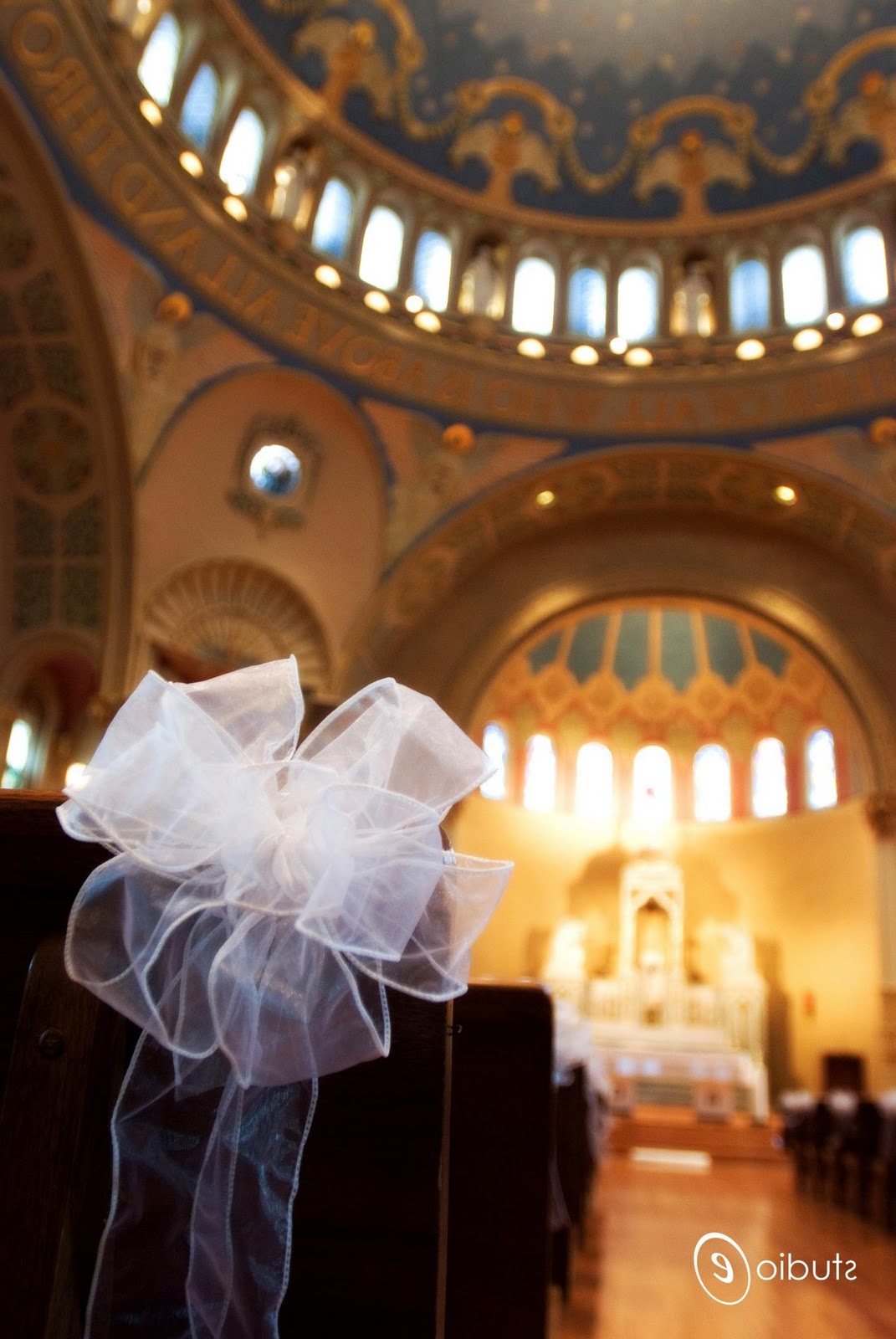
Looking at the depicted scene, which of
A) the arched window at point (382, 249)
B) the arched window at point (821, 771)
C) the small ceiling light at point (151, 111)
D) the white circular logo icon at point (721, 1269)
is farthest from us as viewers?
the arched window at point (821, 771)

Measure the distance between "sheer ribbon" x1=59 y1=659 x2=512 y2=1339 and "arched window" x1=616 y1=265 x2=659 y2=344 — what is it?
14.4 m

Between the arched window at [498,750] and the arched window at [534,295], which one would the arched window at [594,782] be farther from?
the arched window at [534,295]

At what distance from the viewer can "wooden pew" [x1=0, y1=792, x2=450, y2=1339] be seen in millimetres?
1218

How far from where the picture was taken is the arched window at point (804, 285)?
14.1 meters

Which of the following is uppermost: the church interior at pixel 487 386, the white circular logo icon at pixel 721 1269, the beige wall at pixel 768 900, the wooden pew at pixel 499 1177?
the church interior at pixel 487 386

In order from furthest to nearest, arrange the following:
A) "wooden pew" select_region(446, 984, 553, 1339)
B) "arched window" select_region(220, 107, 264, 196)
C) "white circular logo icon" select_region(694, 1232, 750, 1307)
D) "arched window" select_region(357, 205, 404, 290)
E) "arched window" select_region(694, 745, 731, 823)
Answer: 1. "arched window" select_region(694, 745, 731, 823)
2. "arched window" select_region(357, 205, 404, 290)
3. "arched window" select_region(220, 107, 264, 196)
4. "white circular logo icon" select_region(694, 1232, 750, 1307)
5. "wooden pew" select_region(446, 984, 553, 1339)

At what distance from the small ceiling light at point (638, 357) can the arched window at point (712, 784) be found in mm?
8056

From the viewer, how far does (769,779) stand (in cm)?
1891

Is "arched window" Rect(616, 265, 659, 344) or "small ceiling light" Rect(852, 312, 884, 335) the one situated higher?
"arched window" Rect(616, 265, 659, 344)

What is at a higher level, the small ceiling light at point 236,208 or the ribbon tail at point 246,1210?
the small ceiling light at point 236,208

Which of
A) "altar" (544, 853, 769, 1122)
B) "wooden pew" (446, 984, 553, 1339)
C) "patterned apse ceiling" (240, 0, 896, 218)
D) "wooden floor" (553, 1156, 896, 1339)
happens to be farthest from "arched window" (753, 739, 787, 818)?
"wooden pew" (446, 984, 553, 1339)

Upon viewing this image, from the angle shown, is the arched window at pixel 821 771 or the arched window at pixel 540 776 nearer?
the arched window at pixel 821 771

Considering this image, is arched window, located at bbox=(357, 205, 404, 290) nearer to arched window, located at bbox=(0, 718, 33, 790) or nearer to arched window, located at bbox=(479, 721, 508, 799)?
arched window, located at bbox=(0, 718, 33, 790)

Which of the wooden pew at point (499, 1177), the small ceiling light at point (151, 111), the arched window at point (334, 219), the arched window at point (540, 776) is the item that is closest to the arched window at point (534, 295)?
the arched window at point (334, 219)
